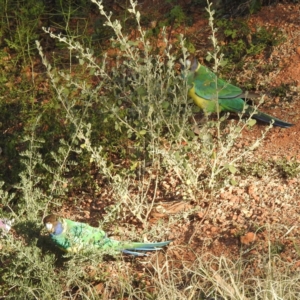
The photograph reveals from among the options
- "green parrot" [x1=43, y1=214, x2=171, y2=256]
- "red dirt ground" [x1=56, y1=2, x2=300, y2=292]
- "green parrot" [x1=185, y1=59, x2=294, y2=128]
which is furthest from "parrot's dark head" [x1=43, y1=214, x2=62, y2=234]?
"green parrot" [x1=185, y1=59, x2=294, y2=128]

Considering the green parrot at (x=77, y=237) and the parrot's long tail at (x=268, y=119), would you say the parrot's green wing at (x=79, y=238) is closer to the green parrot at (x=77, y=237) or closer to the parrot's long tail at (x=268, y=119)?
the green parrot at (x=77, y=237)

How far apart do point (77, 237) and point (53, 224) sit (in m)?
0.14

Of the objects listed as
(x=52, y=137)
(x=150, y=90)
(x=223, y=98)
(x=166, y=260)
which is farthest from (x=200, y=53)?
(x=166, y=260)

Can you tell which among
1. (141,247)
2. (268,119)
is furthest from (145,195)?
(268,119)

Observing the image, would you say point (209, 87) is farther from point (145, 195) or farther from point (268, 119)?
point (145, 195)

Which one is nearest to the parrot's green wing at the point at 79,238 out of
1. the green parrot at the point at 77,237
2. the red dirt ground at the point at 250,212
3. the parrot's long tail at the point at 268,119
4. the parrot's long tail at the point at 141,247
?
the green parrot at the point at 77,237

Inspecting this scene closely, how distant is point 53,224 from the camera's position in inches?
152

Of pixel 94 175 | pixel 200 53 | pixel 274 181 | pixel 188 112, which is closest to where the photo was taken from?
pixel 188 112

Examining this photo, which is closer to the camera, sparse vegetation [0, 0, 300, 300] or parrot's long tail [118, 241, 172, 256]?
sparse vegetation [0, 0, 300, 300]

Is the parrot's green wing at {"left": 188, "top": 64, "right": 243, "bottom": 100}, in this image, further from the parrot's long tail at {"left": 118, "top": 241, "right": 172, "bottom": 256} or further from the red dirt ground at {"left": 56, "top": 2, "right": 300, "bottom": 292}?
the parrot's long tail at {"left": 118, "top": 241, "right": 172, "bottom": 256}

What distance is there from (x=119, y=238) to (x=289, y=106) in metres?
1.57

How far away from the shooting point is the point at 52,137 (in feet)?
16.5

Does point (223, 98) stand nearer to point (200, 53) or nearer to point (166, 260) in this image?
point (200, 53)

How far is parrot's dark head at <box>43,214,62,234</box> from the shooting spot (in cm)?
385
